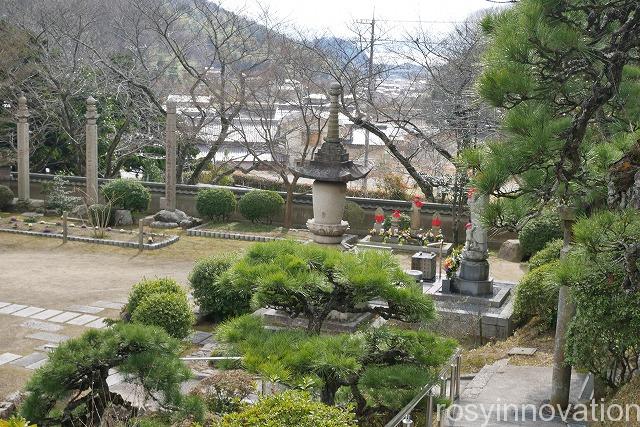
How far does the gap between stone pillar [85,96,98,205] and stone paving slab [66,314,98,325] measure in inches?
319

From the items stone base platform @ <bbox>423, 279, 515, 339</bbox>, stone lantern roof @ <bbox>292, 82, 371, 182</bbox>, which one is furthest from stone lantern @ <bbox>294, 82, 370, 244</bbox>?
stone base platform @ <bbox>423, 279, 515, 339</bbox>

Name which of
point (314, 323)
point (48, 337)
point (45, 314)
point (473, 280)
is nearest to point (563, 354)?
point (314, 323)

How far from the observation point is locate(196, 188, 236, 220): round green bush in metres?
21.0

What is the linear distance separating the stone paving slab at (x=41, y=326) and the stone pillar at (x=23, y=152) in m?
10.3

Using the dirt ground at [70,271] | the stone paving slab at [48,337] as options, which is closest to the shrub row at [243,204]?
the dirt ground at [70,271]

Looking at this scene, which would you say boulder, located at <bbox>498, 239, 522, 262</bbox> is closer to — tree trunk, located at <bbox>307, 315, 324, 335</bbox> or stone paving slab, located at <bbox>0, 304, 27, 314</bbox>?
stone paving slab, located at <bbox>0, 304, 27, 314</bbox>

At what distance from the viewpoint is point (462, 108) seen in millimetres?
20703

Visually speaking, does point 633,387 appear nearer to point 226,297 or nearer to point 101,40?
point 226,297

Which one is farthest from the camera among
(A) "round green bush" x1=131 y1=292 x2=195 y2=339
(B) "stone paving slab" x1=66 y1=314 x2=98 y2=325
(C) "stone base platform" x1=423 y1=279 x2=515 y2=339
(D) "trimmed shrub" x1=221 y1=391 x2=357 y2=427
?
(B) "stone paving slab" x1=66 y1=314 x2=98 y2=325

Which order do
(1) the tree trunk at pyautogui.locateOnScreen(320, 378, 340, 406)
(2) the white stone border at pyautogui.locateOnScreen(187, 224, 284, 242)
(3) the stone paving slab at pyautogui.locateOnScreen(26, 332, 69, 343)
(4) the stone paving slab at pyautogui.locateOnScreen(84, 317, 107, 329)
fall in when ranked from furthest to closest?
(2) the white stone border at pyautogui.locateOnScreen(187, 224, 284, 242), (4) the stone paving slab at pyautogui.locateOnScreen(84, 317, 107, 329), (3) the stone paving slab at pyautogui.locateOnScreen(26, 332, 69, 343), (1) the tree trunk at pyautogui.locateOnScreen(320, 378, 340, 406)

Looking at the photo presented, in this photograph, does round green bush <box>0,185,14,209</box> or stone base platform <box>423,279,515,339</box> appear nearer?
stone base platform <box>423,279,515,339</box>

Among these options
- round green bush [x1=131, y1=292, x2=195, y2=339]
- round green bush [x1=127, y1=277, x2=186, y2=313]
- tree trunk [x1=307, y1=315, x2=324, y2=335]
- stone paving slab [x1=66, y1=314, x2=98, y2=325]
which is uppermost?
tree trunk [x1=307, y1=315, x2=324, y2=335]

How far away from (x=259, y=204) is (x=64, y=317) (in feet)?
27.6

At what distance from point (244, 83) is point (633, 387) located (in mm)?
16868
